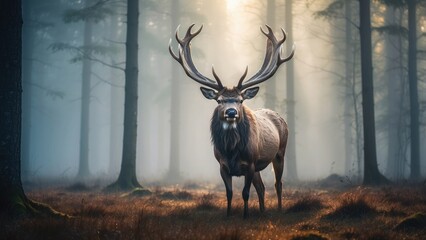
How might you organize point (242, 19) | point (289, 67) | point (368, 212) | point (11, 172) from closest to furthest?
point (11, 172)
point (368, 212)
point (289, 67)
point (242, 19)

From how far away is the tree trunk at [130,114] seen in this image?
43.6ft

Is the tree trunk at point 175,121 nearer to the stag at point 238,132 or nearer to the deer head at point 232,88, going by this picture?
the stag at point 238,132

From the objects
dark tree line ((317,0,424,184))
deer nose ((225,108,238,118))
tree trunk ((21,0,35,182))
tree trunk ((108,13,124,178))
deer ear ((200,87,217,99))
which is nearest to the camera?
deer nose ((225,108,238,118))

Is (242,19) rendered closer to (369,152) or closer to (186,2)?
(186,2)

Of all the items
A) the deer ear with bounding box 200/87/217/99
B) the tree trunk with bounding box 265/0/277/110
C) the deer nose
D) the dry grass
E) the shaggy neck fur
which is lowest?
the dry grass

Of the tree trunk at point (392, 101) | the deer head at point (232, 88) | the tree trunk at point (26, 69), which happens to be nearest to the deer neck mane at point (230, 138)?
the deer head at point (232, 88)

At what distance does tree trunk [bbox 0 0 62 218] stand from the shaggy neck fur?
11.1 feet

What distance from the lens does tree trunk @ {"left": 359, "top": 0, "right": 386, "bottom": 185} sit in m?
13.1

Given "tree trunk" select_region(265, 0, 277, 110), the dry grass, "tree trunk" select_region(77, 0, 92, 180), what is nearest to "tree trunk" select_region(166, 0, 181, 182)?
"tree trunk" select_region(77, 0, 92, 180)

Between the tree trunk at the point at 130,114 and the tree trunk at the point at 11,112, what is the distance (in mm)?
6743

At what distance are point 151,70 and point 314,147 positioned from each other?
3425 centimetres

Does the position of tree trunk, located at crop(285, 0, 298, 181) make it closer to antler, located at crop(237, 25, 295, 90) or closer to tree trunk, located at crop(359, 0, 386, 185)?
tree trunk, located at crop(359, 0, 386, 185)

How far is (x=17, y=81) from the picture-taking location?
257 inches

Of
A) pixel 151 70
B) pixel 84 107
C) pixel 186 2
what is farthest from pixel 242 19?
pixel 84 107
